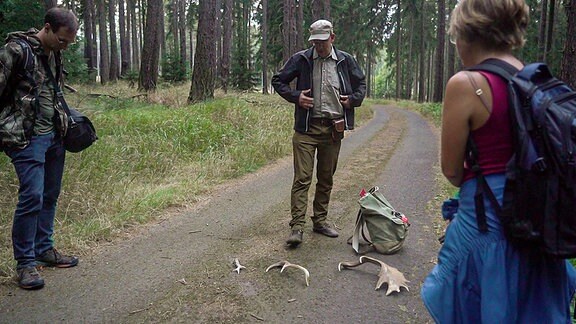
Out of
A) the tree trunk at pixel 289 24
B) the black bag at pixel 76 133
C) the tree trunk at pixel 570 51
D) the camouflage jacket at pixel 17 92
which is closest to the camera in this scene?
the camouflage jacket at pixel 17 92

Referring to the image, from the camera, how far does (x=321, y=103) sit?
198 inches

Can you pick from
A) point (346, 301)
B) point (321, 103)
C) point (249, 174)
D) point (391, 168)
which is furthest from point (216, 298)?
point (391, 168)

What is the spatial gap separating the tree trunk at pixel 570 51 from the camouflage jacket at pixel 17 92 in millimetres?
7861

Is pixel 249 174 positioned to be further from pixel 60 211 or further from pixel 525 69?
pixel 525 69

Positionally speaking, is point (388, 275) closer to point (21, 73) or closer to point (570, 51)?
point (21, 73)

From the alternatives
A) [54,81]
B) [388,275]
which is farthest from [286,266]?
[54,81]

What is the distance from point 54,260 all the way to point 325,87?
10.4 ft

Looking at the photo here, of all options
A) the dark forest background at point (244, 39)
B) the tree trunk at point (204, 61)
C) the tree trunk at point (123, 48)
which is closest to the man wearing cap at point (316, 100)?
the dark forest background at point (244, 39)

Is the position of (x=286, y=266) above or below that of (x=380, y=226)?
below

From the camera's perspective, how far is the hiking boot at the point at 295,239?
16.0ft

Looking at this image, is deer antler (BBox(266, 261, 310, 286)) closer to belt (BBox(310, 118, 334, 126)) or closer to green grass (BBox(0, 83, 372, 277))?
belt (BBox(310, 118, 334, 126))

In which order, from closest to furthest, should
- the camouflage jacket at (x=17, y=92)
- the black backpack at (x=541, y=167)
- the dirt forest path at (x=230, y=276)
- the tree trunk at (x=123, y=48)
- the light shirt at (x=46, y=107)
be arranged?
the black backpack at (x=541, y=167) < the dirt forest path at (x=230, y=276) < the camouflage jacket at (x=17, y=92) < the light shirt at (x=46, y=107) < the tree trunk at (x=123, y=48)

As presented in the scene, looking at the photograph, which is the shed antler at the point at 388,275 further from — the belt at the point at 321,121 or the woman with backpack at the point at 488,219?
the woman with backpack at the point at 488,219

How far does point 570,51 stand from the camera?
314 inches
